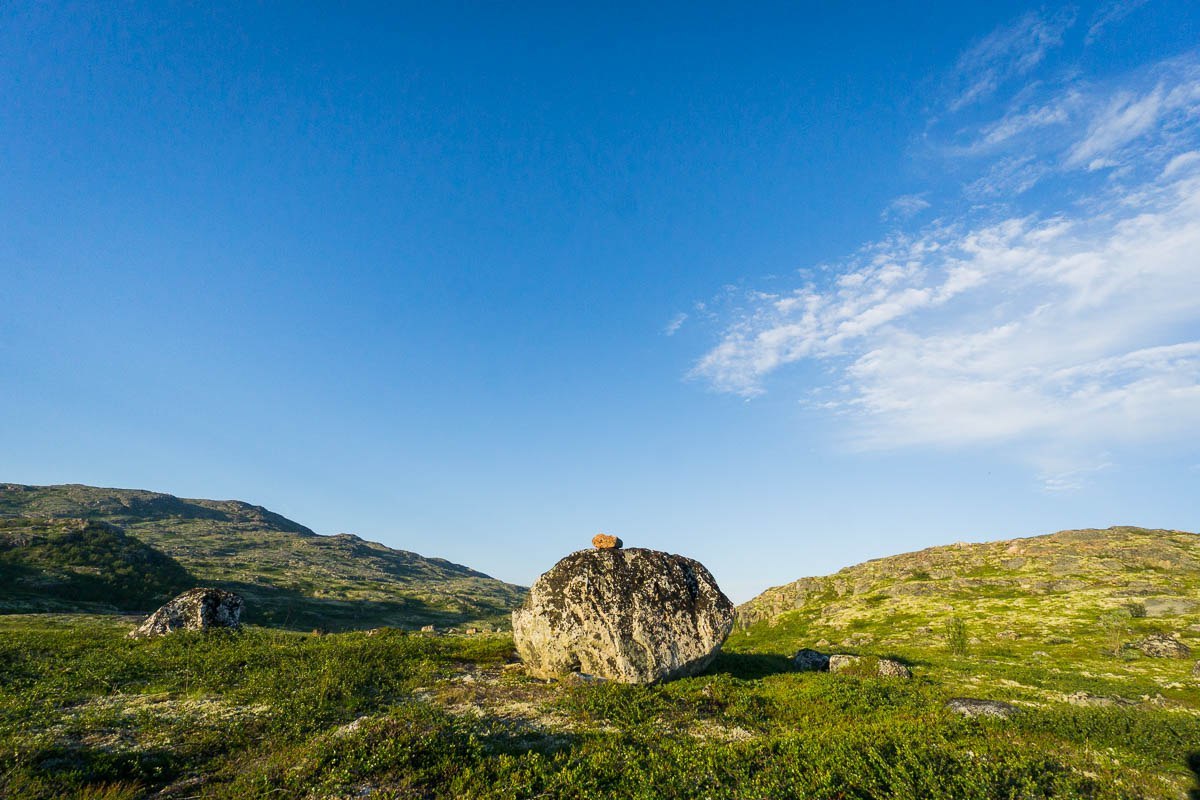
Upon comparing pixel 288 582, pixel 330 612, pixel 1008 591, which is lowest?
pixel 330 612

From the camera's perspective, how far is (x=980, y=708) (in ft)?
65.4

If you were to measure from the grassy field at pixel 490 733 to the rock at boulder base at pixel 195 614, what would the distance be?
98.3 inches

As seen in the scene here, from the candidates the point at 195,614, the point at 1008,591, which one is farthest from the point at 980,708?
the point at 1008,591

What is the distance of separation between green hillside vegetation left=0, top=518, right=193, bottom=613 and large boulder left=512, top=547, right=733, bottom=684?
214ft

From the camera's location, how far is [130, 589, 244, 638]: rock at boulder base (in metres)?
A: 27.8

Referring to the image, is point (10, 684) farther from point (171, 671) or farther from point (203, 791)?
point (203, 791)

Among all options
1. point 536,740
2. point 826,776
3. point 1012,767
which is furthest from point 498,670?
point 1012,767

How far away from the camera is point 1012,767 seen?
12867 millimetres

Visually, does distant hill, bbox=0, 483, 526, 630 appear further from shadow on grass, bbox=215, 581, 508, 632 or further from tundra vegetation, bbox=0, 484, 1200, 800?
tundra vegetation, bbox=0, 484, 1200, 800

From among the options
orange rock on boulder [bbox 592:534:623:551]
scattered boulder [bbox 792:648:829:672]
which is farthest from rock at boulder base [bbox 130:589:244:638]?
scattered boulder [bbox 792:648:829:672]

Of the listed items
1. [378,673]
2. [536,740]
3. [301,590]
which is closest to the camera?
[536,740]

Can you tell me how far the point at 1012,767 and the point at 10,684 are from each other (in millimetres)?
32423

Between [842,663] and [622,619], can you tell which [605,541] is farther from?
[842,663]

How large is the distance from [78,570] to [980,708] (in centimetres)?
10918
